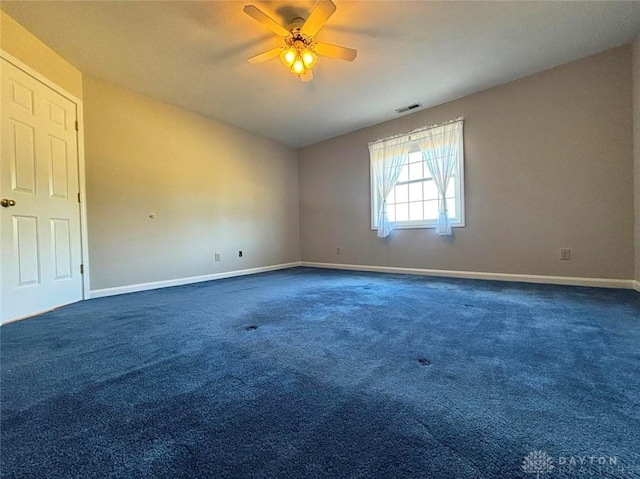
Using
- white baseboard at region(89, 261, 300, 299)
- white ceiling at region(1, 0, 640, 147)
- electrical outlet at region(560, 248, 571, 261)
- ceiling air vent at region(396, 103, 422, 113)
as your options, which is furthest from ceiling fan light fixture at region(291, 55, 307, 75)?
electrical outlet at region(560, 248, 571, 261)

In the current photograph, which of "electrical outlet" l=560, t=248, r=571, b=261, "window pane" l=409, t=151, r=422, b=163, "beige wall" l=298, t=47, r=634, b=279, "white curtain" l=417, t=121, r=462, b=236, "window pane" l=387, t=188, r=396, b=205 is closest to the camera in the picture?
"beige wall" l=298, t=47, r=634, b=279

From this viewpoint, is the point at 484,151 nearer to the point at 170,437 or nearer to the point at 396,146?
the point at 396,146

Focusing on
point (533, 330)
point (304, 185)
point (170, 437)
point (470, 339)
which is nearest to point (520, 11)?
point (533, 330)

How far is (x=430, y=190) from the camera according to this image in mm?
4027

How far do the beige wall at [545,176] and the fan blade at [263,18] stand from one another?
2591 mm

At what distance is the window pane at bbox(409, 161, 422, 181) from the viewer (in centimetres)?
414

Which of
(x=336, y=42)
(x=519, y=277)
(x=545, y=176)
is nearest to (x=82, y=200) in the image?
(x=336, y=42)

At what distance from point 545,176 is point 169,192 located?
4.84 m

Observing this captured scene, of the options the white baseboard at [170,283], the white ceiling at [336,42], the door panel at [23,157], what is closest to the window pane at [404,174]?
the white ceiling at [336,42]

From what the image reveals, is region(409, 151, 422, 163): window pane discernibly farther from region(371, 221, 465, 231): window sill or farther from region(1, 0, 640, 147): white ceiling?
region(371, 221, 465, 231): window sill

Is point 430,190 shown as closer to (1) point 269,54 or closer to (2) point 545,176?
(2) point 545,176

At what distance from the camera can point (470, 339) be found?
1.57 metres

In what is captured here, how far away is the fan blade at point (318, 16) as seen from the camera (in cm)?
187

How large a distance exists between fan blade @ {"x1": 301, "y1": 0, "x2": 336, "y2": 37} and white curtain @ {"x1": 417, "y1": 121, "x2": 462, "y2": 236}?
2428 mm
